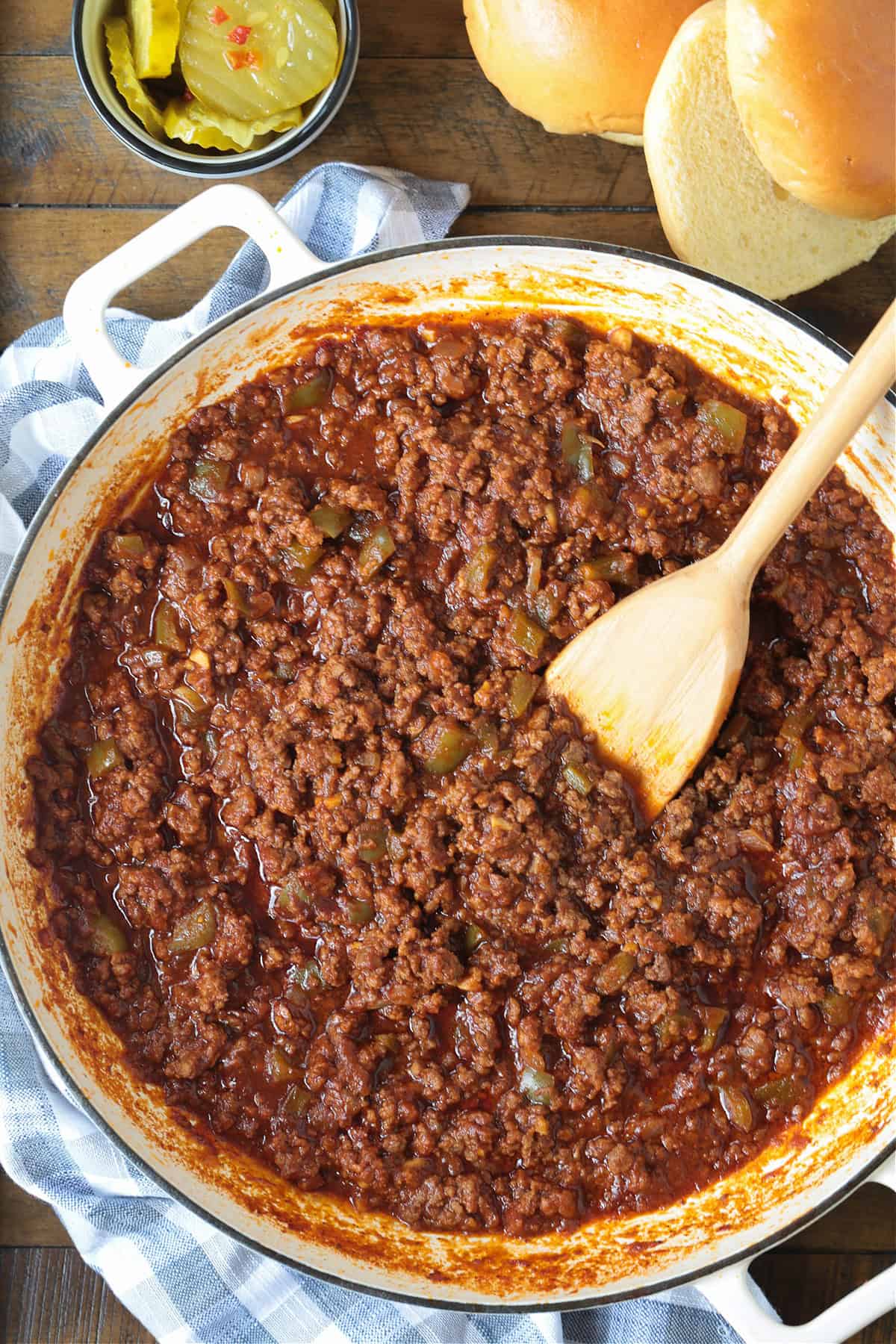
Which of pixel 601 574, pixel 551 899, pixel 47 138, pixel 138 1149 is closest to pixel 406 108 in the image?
pixel 47 138

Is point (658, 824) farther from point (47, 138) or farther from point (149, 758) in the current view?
point (47, 138)

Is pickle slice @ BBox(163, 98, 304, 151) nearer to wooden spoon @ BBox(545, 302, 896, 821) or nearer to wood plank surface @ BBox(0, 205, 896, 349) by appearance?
wood plank surface @ BBox(0, 205, 896, 349)

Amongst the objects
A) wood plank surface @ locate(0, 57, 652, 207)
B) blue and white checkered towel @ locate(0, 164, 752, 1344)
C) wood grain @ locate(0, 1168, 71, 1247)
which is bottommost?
wood grain @ locate(0, 1168, 71, 1247)

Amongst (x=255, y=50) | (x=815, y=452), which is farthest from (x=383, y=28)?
(x=815, y=452)

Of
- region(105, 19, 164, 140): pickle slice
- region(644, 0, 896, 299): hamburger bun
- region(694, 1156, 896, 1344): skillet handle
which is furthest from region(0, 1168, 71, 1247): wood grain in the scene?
region(644, 0, 896, 299): hamburger bun

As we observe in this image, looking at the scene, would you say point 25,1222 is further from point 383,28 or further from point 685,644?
point 383,28

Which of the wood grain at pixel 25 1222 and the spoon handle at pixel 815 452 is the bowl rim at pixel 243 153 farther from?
the wood grain at pixel 25 1222
